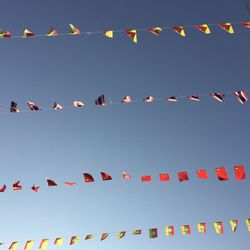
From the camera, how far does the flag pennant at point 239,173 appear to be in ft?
37.4

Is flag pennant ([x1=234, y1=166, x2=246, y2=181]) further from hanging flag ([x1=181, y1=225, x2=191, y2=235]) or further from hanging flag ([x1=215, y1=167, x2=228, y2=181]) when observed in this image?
hanging flag ([x1=181, y1=225, x2=191, y2=235])

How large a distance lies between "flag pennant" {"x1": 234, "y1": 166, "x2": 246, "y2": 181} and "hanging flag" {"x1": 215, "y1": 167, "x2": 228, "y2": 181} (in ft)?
1.10

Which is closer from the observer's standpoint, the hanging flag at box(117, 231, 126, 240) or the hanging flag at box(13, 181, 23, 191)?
the hanging flag at box(13, 181, 23, 191)

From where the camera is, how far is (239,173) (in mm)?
11469

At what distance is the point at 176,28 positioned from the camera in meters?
11.3

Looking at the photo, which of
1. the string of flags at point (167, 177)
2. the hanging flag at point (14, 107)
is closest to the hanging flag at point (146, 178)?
the string of flags at point (167, 177)

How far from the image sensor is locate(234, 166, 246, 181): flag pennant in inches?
449

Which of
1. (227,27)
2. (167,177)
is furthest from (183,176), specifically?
(227,27)

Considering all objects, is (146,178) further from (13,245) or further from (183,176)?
(13,245)

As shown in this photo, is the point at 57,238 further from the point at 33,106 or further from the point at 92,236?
the point at 33,106

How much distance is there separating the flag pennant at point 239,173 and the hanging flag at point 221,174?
335mm

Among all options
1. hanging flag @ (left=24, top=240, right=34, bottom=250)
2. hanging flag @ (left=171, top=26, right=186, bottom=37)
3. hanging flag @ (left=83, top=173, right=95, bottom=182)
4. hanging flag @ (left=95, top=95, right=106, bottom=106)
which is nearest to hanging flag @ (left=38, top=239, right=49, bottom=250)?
hanging flag @ (left=24, top=240, right=34, bottom=250)

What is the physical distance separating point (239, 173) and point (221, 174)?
0.54 metres

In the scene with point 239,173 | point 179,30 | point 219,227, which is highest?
point 179,30
